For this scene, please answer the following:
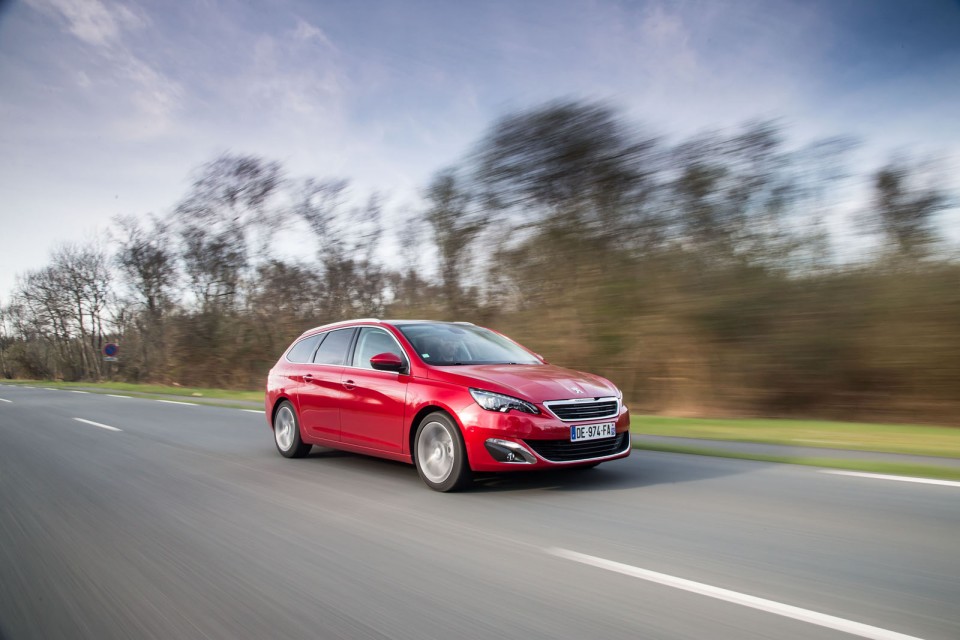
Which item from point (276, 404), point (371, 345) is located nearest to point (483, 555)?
point (371, 345)

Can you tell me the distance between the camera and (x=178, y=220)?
31516mm

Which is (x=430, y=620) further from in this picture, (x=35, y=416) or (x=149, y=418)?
(x=35, y=416)

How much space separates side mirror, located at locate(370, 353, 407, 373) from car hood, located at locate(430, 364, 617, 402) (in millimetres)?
421

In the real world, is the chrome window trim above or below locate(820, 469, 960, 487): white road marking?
above

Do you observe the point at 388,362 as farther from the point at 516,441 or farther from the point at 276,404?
the point at 276,404

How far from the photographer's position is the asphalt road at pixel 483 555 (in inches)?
125

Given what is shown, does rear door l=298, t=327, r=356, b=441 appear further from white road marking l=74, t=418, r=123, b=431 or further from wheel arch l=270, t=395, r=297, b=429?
white road marking l=74, t=418, r=123, b=431

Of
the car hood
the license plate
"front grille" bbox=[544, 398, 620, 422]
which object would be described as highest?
the car hood

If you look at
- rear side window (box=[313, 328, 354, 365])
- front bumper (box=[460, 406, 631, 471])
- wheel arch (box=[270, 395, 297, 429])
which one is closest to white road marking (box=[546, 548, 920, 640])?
front bumper (box=[460, 406, 631, 471])

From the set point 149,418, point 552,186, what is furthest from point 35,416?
point 552,186

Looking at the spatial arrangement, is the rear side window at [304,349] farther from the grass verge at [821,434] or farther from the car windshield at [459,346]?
the grass verge at [821,434]

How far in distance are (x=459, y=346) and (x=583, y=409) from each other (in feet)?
5.37

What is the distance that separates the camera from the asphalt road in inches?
125

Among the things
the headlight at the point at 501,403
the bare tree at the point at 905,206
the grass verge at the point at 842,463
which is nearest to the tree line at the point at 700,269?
the bare tree at the point at 905,206
